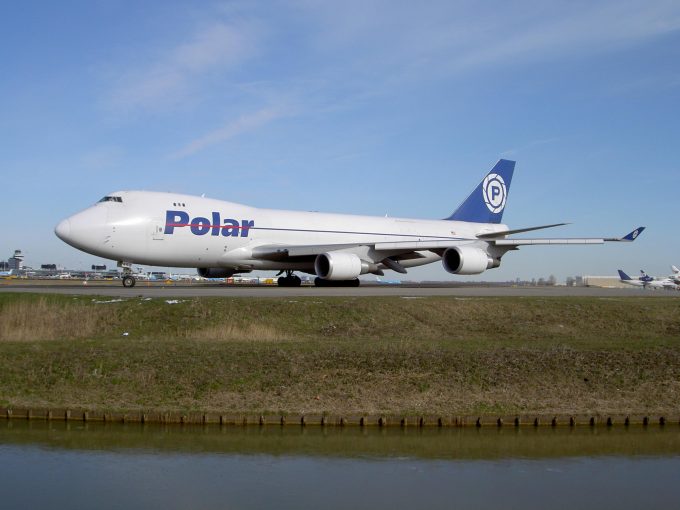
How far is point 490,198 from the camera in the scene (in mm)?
47375

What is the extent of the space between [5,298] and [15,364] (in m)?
7.86

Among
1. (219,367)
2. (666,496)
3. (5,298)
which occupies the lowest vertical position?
(666,496)

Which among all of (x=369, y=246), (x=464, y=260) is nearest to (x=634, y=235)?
(x=464, y=260)

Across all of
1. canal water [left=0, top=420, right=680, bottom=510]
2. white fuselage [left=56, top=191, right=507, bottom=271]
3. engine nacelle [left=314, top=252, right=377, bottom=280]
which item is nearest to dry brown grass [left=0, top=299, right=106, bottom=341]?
canal water [left=0, top=420, right=680, bottom=510]

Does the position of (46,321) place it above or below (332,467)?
above

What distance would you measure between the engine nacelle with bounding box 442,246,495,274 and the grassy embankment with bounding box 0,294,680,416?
12335mm

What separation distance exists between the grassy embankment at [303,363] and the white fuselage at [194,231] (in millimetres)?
8315

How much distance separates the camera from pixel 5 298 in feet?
74.9

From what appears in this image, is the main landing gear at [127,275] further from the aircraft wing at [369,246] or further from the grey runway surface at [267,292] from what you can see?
the aircraft wing at [369,246]

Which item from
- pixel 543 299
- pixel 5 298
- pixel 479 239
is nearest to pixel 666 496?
pixel 543 299

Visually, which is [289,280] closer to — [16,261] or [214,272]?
[214,272]

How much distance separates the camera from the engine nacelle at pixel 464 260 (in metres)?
34.6

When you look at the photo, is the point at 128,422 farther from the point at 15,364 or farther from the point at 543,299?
the point at 543,299

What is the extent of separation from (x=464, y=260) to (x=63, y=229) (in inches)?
700
